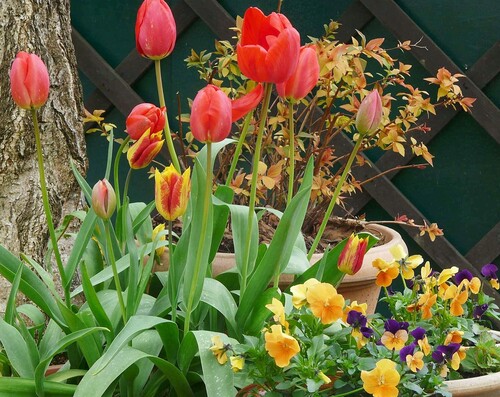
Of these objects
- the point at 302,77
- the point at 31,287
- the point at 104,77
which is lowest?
the point at 104,77

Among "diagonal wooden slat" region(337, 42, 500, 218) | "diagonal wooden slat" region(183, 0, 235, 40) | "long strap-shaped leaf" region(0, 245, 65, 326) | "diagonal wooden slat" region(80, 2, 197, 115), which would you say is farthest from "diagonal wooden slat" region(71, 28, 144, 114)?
"long strap-shaped leaf" region(0, 245, 65, 326)

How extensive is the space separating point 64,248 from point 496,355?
0.87 m

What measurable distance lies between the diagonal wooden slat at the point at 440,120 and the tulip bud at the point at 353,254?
1.65 m

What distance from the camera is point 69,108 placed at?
1.74 meters

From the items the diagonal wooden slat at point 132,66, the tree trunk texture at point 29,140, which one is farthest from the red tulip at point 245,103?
the diagonal wooden slat at point 132,66

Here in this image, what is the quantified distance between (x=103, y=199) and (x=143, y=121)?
0.13 meters

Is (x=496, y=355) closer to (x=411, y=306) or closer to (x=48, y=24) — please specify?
(x=411, y=306)

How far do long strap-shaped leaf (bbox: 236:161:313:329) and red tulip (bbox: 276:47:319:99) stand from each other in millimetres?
132

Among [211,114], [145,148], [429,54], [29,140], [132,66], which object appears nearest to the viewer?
[211,114]

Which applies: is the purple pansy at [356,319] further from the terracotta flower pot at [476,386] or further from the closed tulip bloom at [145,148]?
the closed tulip bloom at [145,148]


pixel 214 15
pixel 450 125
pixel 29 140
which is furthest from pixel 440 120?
pixel 29 140

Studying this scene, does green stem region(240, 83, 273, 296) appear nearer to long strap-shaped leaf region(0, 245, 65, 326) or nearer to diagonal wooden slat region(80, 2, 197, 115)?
long strap-shaped leaf region(0, 245, 65, 326)

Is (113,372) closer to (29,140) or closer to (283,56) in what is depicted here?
(283,56)

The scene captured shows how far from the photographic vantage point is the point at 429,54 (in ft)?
9.69
